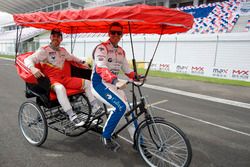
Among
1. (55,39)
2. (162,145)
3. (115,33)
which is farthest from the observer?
(55,39)

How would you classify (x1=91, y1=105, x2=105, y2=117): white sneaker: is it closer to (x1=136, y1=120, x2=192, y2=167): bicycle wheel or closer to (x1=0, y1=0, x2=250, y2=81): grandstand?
(x1=136, y1=120, x2=192, y2=167): bicycle wheel

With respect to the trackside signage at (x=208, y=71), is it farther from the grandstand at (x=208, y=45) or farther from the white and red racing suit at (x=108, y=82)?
the white and red racing suit at (x=108, y=82)

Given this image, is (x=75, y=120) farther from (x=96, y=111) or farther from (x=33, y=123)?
(x=33, y=123)

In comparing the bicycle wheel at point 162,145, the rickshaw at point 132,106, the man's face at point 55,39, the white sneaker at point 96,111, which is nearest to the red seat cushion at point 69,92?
the rickshaw at point 132,106

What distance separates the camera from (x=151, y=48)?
21.9 metres

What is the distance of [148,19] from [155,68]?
15719mm

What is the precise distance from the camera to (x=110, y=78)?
2.89m

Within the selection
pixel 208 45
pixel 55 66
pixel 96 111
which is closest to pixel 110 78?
pixel 96 111

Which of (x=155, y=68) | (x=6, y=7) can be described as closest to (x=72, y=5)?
(x=6, y=7)

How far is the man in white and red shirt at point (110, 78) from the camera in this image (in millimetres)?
3066

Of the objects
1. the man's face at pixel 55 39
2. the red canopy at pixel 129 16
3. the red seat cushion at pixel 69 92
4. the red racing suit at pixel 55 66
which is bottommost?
the red seat cushion at pixel 69 92

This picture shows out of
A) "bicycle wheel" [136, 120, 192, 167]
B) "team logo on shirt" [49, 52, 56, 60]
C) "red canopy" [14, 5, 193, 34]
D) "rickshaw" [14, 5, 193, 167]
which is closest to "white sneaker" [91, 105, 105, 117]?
"rickshaw" [14, 5, 193, 167]

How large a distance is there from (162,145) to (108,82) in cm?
122

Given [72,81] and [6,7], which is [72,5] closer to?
[6,7]
